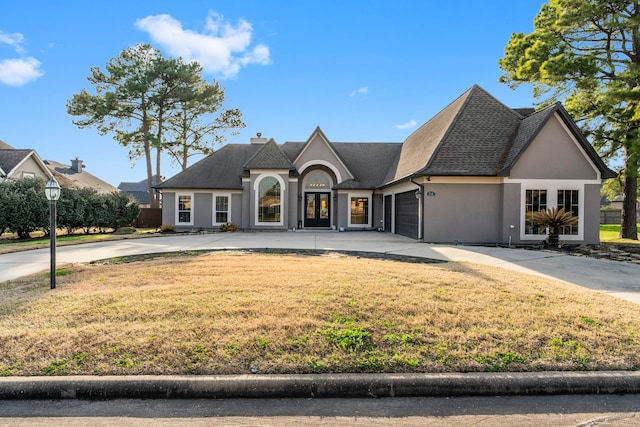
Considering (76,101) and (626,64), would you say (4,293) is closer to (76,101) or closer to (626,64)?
(626,64)

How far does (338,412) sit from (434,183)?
1315 centimetres

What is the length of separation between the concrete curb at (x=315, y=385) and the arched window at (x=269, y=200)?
18.4 m

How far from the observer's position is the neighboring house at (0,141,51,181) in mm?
23781

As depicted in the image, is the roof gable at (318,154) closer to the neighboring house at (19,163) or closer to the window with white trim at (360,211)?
the window with white trim at (360,211)

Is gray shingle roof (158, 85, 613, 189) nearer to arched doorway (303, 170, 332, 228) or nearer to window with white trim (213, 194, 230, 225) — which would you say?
window with white trim (213, 194, 230, 225)

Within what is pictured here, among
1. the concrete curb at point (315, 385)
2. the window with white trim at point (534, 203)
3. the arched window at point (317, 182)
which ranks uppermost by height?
the arched window at point (317, 182)

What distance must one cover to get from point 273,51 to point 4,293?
15.6m

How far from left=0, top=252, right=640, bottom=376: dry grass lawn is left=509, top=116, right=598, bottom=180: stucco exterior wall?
9.45 meters

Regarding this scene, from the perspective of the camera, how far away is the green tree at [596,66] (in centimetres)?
1596

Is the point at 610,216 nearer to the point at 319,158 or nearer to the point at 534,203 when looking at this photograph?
the point at 534,203

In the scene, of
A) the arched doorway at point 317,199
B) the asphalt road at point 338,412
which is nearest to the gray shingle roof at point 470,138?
the arched doorway at point 317,199

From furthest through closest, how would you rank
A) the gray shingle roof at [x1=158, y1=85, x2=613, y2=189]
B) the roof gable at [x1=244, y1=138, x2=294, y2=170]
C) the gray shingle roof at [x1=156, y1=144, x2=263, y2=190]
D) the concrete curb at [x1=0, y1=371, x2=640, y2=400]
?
the gray shingle roof at [x1=156, y1=144, x2=263, y2=190]
the roof gable at [x1=244, y1=138, x2=294, y2=170]
the gray shingle roof at [x1=158, y1=85, x2=613, y2=189]
the concrete curb at [x1=0, y1=371, x2=640, y2=400]

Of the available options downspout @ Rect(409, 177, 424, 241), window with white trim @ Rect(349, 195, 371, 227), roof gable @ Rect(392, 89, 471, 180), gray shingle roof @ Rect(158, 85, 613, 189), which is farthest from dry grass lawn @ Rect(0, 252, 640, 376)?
window with white trim @ Rect(349, 195, 371, 227)

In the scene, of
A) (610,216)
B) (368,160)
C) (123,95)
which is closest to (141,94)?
(123,95)
